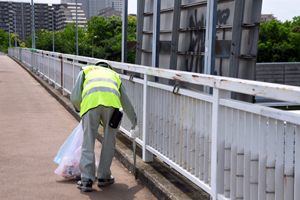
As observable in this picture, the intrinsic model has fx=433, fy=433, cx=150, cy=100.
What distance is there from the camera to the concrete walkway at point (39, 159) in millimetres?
4516

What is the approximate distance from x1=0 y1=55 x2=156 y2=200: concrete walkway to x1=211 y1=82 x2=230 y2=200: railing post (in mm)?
1267

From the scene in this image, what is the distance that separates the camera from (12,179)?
16.3ft

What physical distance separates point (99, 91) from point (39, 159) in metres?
2.01

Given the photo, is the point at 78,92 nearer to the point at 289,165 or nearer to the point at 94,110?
the point at 94,110

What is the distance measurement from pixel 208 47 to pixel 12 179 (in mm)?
2675

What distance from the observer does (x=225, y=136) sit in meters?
3.20

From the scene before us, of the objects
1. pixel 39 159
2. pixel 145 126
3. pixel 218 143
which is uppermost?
pixel 218 143

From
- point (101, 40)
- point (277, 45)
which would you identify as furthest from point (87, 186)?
point (101, 40)

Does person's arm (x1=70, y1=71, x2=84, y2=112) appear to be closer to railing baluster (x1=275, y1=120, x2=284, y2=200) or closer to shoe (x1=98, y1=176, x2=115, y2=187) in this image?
shoe (x1=98, y1=176, x2=115, y2=187)

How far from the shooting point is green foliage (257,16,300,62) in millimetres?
62688

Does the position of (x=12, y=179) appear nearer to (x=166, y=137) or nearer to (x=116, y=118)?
(x=116, y=118)

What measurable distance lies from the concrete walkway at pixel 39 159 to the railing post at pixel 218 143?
1267 millimetres

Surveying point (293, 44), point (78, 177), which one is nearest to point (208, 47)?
point (78, 177)

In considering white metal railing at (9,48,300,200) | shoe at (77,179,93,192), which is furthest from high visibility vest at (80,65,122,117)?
shoe at (77,179,93,192)
